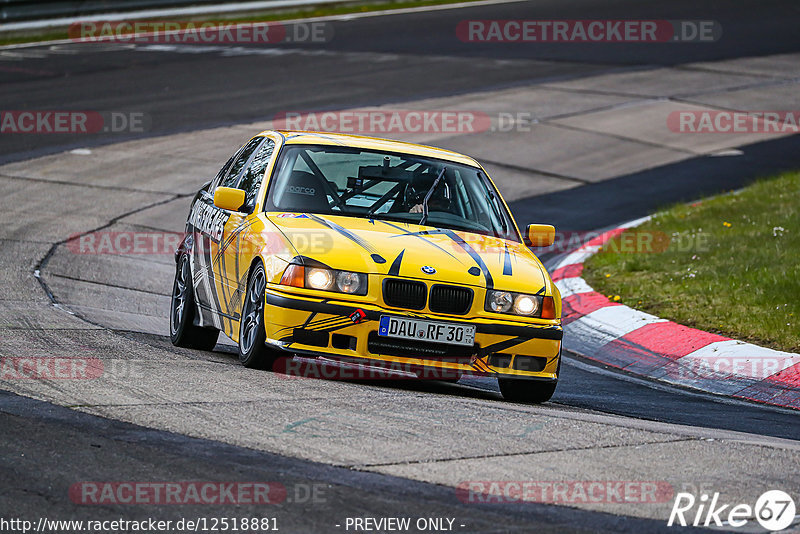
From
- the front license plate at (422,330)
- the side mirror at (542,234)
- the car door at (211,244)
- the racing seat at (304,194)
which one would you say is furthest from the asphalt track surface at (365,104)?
the car door at (211,244)

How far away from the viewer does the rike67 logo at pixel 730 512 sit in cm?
496

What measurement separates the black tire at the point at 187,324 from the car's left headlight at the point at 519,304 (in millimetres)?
2387

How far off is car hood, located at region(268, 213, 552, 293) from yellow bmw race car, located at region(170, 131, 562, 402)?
0.04ft

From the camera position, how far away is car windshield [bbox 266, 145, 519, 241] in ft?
27.1

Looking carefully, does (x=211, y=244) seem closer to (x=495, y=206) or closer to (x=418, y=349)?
(x=495, y=206)

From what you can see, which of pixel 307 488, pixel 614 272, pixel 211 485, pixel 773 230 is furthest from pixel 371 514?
pixel 773 230

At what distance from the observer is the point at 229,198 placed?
8133 mm

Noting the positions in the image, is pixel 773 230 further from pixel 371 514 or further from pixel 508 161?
pixel 371 514

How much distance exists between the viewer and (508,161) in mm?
18375

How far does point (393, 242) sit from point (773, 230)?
21.8 feet

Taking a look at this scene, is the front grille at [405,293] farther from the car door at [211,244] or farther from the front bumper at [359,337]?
the car door at [211,244]

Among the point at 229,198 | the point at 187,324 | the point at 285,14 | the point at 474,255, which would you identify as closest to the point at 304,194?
the point at 229,198

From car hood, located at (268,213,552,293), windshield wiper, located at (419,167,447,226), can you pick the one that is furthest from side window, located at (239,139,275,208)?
windshield wiper, located at (419,167,447,226)

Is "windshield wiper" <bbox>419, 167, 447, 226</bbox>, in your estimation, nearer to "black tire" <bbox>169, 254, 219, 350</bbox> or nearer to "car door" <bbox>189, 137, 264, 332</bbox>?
"car door" <bbox>189, 137, 264, 332</bbox>
